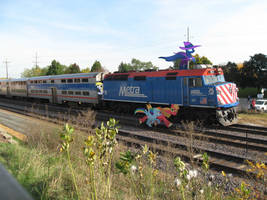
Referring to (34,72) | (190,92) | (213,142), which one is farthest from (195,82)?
(34,72)

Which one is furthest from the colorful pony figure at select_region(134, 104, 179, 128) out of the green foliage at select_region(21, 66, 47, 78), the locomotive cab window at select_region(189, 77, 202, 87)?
the green foliage at select_region(21, 66, 47, 78)

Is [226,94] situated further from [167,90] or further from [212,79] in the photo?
[167,90]

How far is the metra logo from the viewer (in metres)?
17.1

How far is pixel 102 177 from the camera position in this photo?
5.05 m

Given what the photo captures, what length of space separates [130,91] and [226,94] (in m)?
7.22

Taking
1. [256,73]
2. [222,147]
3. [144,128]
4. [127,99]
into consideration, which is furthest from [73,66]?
[222,147]

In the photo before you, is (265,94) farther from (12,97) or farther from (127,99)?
(12,97)

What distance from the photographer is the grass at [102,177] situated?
12.0 feet

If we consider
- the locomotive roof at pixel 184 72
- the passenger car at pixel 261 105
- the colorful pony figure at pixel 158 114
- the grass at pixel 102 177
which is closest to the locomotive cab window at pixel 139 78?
the locomotive roof at pixel 184 72

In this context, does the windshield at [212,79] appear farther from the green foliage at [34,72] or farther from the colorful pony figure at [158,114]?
the green foliage at [34,72]

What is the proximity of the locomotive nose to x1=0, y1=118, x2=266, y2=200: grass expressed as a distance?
23.2 feet

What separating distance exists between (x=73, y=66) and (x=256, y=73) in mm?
51442

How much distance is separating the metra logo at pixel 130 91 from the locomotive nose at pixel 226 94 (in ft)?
18.6

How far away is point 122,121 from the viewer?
1614 centimetres
